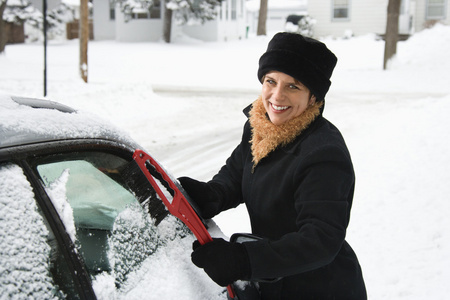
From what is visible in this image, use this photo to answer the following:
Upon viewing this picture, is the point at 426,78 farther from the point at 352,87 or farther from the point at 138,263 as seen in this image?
the point at 138,263

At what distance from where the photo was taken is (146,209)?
1800 millimetres

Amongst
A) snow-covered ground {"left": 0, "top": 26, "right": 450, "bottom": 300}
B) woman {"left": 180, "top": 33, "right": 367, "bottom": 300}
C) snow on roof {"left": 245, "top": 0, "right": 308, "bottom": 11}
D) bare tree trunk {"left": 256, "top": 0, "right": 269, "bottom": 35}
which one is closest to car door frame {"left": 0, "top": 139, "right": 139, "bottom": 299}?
woman {"left": 180, "top": 33, "right": 367, "bottom": 300}

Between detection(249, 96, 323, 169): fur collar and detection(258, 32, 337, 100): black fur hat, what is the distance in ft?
0.29

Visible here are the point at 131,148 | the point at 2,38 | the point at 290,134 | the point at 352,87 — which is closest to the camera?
the point at 131,148

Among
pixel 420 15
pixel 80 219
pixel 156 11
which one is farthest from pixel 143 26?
pixel 80 219

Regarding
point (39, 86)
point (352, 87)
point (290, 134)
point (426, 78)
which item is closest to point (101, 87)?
point (39, 86)

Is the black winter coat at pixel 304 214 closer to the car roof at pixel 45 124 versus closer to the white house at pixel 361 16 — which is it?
the car roof at pixel 45 124

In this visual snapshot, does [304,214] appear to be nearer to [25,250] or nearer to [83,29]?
[25,250]

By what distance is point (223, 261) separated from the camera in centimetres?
178

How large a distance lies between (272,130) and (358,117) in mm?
9982

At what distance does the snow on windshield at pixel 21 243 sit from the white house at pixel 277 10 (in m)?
54.8

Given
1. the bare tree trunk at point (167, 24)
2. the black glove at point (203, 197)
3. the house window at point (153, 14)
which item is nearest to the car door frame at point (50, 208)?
the black glove at point (203, 197)

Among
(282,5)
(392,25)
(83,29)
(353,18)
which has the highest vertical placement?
(282,5)

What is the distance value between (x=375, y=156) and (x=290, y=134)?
6.69 meters
